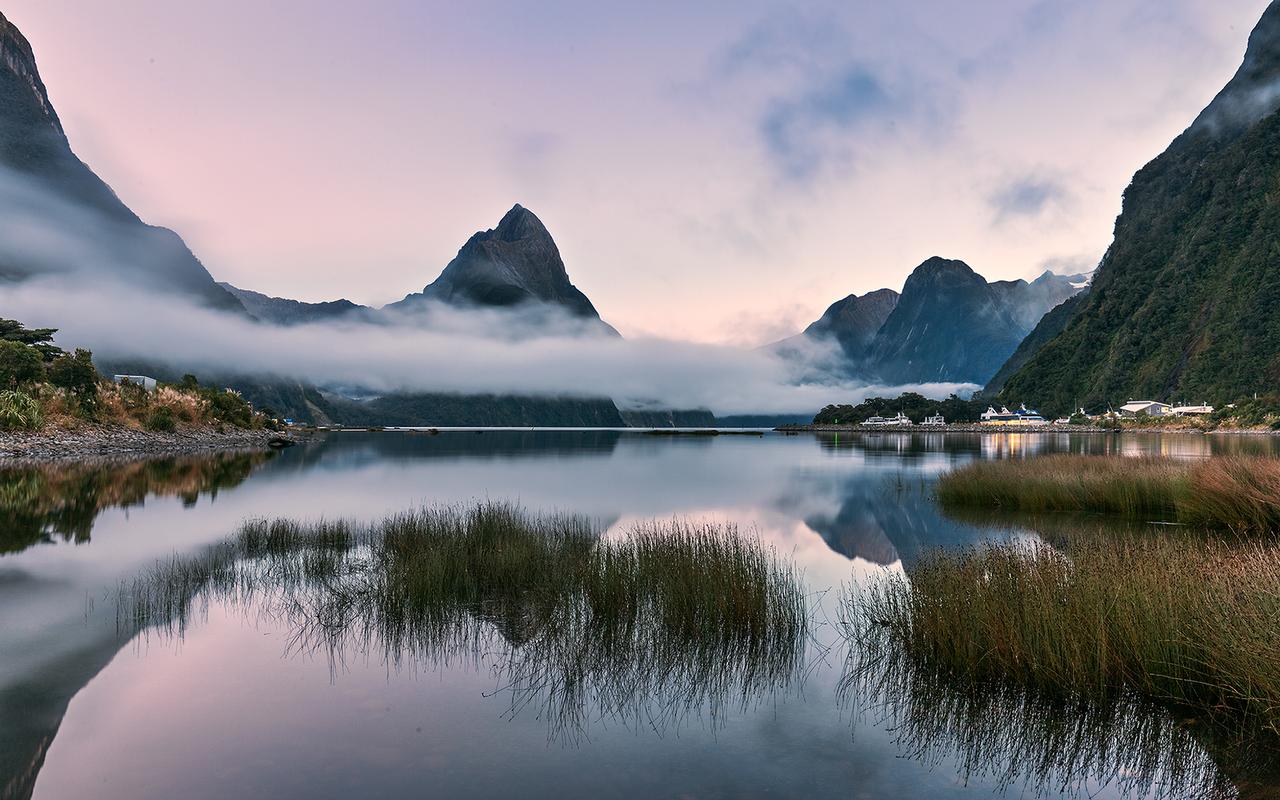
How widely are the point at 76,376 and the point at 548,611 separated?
7242 cm

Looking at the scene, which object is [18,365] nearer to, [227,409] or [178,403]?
[178,403]

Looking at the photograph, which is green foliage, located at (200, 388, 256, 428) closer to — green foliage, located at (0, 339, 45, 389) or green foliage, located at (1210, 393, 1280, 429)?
green foliage, located at (0, 339, 45, 389)

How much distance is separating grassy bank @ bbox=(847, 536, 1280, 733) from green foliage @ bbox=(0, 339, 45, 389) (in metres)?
73.2

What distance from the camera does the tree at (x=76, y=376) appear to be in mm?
63594

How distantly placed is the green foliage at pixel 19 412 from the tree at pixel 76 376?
6533 millimetres

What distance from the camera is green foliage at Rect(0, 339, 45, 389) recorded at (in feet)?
191

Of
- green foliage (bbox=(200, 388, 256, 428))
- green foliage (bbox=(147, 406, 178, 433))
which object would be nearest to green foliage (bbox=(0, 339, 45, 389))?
green foliage (bbox=(147, 406, 178, 433))

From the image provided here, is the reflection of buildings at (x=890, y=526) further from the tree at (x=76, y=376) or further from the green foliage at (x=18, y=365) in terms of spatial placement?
the tree at (x=76, y=376)

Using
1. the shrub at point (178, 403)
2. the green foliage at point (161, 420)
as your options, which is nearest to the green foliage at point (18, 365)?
the green foliage at point (161, 420)

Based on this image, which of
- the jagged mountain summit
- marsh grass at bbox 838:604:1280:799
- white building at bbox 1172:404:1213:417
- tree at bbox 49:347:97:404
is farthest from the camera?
the jagged mountain summit

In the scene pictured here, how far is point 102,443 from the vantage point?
6109 centimetres

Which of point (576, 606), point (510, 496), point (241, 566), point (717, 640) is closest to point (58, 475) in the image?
point (510, 496)

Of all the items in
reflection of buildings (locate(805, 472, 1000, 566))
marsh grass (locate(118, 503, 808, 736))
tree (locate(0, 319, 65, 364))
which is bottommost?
reflection of buildings (locate(805, 472, 1000, 566))

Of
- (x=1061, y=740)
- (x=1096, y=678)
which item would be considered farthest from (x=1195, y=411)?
(x=1061, y=740)
